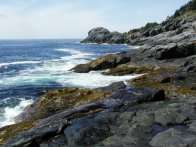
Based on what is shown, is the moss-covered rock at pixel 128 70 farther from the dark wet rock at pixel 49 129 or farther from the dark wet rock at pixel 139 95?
the dark wet rock at pixel 49 129

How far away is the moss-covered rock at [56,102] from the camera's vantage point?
26967 mm

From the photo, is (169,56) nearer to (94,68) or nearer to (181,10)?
(94,68)

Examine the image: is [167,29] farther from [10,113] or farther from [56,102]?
[56,102]

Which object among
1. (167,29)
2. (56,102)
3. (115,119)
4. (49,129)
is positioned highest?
(167,29)

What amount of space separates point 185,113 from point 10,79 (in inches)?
1517

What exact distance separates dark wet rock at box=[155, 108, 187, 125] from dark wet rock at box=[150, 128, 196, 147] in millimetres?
1528

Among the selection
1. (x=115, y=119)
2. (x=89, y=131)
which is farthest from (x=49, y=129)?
(x=115, y=119)

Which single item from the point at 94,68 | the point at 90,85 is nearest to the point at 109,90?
the point at 90,85

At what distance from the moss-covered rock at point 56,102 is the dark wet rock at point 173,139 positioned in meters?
11.2

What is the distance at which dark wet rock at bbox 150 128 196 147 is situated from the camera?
14.9 meters

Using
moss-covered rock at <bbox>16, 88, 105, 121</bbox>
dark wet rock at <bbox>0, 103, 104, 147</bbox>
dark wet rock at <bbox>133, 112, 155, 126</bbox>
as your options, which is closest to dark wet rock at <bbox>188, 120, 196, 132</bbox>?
dark wet rock at <bbox>133, 112, 155, 126</bbox>

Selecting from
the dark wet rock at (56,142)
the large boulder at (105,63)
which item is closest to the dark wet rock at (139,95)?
the dark wet rock at (56,142)

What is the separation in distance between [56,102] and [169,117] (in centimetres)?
1209

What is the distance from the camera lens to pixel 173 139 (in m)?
15.5
